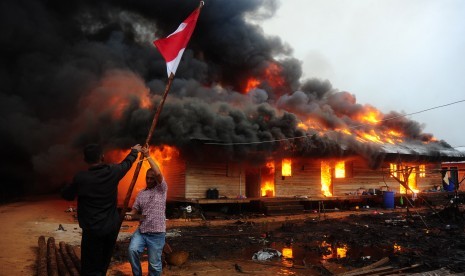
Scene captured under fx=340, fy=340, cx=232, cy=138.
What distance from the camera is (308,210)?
21328mm

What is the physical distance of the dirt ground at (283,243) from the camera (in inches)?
306

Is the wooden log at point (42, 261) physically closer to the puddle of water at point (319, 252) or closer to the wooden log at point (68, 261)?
the wooden log at point (68, 261)

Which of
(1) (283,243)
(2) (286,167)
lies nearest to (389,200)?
(2) (286,167)

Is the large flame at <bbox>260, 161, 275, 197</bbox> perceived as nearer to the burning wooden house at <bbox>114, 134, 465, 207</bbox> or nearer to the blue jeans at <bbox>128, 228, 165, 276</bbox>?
the burning wooden house at <bbox>114, 134, 465, 207</bbox>

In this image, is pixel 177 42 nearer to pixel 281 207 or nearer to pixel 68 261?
pixel 68 261

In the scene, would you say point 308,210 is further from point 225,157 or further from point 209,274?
point 209,274

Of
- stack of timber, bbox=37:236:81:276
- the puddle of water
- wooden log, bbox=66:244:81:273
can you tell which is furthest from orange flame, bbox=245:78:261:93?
wooden log, bbox=66:244:81:273

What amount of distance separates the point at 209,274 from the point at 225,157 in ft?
39.9

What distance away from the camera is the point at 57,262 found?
23.2ft

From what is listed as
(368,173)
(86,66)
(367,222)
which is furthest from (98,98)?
(368,173)

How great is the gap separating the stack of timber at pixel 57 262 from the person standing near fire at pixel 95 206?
274 centimetres

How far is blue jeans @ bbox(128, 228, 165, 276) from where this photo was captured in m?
4.94

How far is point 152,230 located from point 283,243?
7156mm

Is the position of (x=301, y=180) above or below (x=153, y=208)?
below
